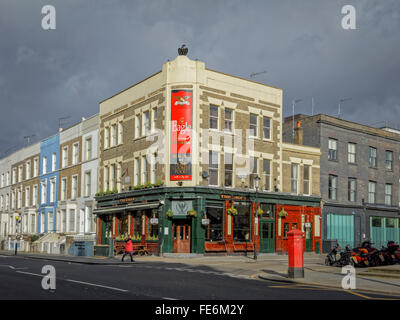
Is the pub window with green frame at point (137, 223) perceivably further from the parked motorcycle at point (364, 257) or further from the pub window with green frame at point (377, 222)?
the pub window with green frame at point (377, 222)

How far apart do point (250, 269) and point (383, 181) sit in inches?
1073

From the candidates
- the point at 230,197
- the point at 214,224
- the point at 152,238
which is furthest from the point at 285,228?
the point at 152,238

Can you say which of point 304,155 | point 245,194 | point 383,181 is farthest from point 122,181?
point 383,181

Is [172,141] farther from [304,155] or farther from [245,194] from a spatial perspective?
[304,155]

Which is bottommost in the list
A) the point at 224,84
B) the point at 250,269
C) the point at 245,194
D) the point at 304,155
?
the point at 250,269

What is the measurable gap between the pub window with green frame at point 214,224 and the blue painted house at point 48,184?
2059 centimetres

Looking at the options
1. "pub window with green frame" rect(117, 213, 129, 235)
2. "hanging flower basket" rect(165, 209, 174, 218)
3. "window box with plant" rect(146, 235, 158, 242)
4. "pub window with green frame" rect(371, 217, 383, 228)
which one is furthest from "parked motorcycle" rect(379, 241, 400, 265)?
"pub window with green frame" rect(371, 217, 383, 228)

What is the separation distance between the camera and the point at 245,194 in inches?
1422

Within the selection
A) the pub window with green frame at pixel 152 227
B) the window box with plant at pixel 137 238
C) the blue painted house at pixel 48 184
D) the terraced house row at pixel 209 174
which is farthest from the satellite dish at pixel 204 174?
the blue painted house at pixel 48 184

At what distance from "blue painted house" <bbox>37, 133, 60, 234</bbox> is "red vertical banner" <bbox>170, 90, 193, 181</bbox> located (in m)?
19.5

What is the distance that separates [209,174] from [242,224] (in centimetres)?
446

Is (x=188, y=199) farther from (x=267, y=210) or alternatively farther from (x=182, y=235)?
(x=267, y=210)

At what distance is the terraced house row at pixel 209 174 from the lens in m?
34.2

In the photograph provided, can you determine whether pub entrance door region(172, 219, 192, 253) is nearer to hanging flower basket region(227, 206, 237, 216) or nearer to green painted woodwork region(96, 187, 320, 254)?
green painted woodwork region(96, 187, 320, 254)
